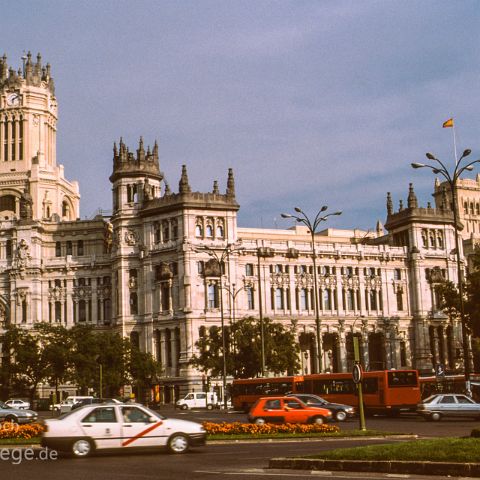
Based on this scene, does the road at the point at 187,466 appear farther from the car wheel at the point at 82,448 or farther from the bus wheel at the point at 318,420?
the bus wheel at the point at 318,420

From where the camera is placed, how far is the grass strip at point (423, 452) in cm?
2050

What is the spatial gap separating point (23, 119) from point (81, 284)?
94.8ft

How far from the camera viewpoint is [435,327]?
115 meters

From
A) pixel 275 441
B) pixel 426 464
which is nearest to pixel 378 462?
pixel 426 464

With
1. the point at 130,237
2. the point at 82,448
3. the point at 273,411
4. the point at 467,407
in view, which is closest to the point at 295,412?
the point at 273,411

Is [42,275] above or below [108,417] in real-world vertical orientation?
above

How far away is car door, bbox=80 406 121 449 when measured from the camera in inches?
1054

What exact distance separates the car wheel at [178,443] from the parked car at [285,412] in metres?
14.6

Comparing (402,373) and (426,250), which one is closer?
(402,373)

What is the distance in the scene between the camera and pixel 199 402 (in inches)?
3361

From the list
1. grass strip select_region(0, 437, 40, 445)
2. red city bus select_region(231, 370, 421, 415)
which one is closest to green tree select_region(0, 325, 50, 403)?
red city bus select_region(231, 370, 421, 415)

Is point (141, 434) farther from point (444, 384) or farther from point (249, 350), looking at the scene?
point (249, 350)

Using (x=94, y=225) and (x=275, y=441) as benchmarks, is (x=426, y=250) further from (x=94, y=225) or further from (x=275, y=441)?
(x=275, y=441)

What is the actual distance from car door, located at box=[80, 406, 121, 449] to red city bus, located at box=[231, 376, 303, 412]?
39.4 m
